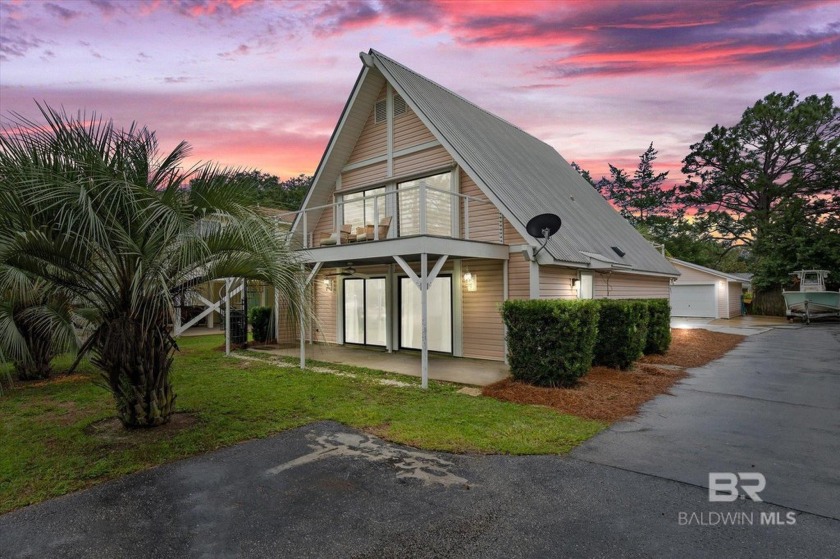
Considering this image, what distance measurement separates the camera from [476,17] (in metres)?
10.5

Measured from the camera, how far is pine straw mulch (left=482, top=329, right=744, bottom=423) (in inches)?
249

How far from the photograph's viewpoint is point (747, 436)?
5176mm

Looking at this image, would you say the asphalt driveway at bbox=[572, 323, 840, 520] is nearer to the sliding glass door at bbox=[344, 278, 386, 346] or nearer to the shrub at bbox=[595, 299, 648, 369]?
the shrub at bbox=[595, 299, 648, 369]

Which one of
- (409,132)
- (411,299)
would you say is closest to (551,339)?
(411,299)

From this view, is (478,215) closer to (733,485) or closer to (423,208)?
(423,208)

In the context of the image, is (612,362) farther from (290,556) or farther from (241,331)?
(241,331)

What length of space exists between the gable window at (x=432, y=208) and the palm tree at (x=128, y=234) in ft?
17.6

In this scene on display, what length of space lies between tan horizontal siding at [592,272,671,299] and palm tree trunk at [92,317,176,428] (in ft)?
34.9

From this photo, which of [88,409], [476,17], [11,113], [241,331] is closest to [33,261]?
[11,113]

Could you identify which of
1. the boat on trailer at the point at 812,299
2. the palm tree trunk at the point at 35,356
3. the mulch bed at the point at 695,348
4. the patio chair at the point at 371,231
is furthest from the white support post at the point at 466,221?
the boat on trailer at the point at 812,299

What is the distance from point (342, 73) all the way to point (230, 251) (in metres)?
11.9

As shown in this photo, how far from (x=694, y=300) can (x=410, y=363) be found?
2369 cm

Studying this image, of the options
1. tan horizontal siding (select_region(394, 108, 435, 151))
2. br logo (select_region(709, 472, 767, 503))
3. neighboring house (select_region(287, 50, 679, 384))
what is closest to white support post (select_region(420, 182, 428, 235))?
neighboring house (select_region(287, 50, 679, 384))

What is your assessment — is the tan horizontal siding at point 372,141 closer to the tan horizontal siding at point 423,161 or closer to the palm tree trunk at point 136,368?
the tan horizontal siding at point 423,161
